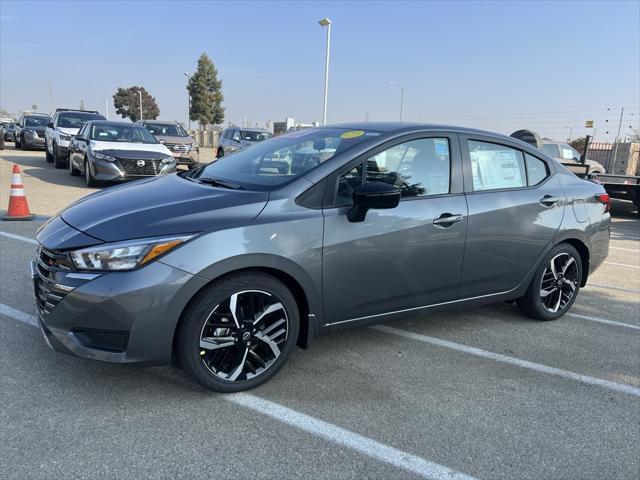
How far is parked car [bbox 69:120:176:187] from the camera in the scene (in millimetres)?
10805

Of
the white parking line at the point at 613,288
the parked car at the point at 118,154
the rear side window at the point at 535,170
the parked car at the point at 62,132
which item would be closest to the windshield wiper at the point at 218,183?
the rear side window at the point at 535,170

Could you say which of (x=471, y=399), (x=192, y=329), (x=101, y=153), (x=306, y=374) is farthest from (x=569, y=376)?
(x=101, y=153)

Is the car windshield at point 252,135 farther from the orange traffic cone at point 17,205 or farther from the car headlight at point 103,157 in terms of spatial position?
the orange traffic cone at point 17,205

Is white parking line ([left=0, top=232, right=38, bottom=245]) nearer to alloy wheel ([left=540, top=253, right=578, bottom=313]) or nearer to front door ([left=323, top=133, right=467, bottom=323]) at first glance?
front door ([left=323, top=133, right=467, bottom=323])

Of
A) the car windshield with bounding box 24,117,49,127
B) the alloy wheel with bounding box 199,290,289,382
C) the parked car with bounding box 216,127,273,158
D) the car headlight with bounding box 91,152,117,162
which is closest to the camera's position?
the alloy wheel with bounding box 199,290,289,382

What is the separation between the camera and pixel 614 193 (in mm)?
13008

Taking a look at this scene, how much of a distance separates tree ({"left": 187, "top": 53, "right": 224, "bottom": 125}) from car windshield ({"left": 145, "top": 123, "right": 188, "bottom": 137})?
4157 centimetres

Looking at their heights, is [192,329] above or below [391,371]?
above

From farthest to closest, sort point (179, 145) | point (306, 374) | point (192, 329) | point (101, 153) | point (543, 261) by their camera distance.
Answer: point (179, 145)
point (101, 153)
point (543, 261)
point (306, 374)
point (192, 329)

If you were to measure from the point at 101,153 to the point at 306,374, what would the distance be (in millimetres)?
9265

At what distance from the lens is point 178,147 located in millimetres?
16250

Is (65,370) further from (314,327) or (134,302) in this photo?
(314,327)

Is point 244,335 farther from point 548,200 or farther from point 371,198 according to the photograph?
point 548,200

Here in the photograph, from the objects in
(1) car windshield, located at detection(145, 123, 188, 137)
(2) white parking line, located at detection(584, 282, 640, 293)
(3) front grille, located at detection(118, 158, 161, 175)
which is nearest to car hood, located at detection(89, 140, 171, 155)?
(3) front grille, located at detection(118, 158, 161, 175)
